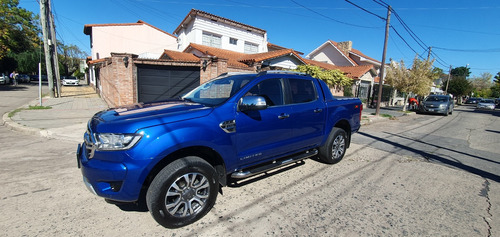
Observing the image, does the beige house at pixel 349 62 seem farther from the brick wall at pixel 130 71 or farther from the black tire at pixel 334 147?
the black tire at pixel 334 147

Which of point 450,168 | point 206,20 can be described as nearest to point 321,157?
point 450,168

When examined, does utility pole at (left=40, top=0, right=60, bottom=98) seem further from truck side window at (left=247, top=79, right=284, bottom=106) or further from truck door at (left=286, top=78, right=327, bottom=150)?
truck door at (left=286, top=78, right=327, bottom=150)

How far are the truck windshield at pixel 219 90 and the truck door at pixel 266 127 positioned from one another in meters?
0.25

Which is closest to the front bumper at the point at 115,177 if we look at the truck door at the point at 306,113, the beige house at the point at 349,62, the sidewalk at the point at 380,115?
the truck door at the point at 306,113

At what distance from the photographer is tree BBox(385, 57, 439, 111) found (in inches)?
703

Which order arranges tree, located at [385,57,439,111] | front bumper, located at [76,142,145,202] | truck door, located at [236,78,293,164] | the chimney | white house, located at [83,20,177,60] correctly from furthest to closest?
the chimney < white house, located at [83,20,177,60] < tree, located at [385,57,439,111] < truck door, located at [236,78,293,164] < front bumper, located at [76,142,145,202]

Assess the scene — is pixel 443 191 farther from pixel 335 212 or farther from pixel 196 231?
pixel 196 231

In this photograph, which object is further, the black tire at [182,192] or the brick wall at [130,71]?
the brick wall at [130,71]

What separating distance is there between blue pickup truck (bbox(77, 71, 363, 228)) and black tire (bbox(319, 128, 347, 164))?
24.8 inches

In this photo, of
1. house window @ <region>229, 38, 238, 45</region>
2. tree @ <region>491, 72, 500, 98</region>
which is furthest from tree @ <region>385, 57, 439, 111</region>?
tree @ <region>491, 72, 500, 98</region>

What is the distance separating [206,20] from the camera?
2084 centimetres

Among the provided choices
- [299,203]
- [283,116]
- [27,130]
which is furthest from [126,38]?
[299,203]

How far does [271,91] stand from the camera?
3.58 m

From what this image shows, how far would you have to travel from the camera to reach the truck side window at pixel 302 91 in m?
3.88
